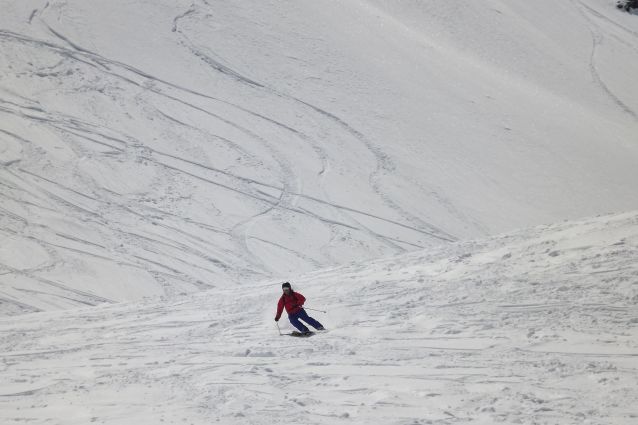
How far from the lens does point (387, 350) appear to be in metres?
7.97

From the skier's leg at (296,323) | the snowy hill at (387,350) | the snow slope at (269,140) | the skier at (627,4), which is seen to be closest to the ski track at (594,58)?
the snow slope at (269,140)

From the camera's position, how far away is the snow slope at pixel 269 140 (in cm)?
1535

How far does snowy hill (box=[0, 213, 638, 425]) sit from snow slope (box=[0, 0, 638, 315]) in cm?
411

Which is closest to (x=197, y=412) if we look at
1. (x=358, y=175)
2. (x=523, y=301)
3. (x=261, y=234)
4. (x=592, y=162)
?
(x=523, y=301)

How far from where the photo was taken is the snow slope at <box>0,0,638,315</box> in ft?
50.4

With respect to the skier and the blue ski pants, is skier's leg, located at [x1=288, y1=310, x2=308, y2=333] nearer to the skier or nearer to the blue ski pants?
the blue ski pants

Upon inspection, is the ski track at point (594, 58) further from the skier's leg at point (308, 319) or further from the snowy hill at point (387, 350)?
the skier's leg at point (308, 319)

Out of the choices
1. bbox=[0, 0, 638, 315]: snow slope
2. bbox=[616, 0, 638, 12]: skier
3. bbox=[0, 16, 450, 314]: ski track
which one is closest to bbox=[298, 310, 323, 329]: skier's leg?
bbox=[0, 0, 638, 315]: snow slope

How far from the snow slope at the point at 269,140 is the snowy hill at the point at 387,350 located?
4.11 metres

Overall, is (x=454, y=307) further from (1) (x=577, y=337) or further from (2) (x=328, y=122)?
(2) (x=328, y=122)

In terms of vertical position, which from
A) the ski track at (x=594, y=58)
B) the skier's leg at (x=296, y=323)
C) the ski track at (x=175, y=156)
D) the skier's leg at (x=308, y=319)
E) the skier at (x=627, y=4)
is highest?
the skier at (x=627, y=4)

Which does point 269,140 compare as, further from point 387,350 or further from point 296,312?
point 387,350

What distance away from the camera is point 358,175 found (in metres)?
18.5

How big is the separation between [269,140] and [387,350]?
12.1m
